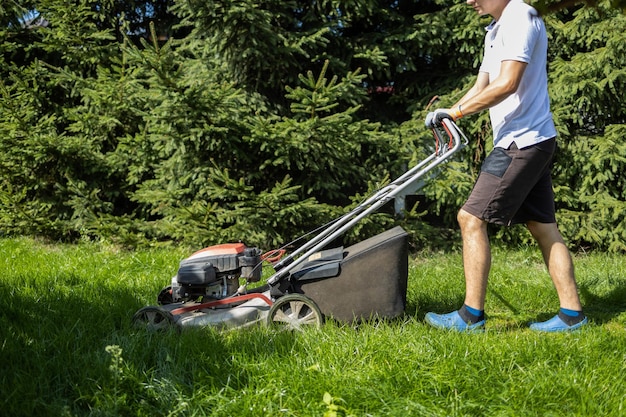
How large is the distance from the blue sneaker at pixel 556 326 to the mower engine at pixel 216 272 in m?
1.52

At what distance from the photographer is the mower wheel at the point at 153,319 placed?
2.93m

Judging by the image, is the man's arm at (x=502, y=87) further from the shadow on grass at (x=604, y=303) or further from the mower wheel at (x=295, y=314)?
the shadow on grass at (x=604, y=303)

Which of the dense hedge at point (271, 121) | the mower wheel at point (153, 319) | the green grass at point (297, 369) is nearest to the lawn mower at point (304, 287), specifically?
the mower wheel at point (153, 319)

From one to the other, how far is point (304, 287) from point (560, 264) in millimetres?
1381

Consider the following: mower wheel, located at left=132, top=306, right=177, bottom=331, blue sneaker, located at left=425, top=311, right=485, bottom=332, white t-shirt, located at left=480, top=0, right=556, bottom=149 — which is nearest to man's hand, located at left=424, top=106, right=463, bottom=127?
white t-shirt, located at left=480, top=0, right=556, bottom=149

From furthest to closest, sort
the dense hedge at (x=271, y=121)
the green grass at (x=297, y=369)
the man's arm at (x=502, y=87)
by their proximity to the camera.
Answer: the dense hedge at (x=271, y=121) < the man's arm at (x=502, y=87) < the green grass at (x=297, y=369)

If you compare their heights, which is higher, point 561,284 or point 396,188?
point 396,188

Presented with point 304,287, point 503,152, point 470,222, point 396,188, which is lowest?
point 304,287

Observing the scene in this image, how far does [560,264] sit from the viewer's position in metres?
3.16

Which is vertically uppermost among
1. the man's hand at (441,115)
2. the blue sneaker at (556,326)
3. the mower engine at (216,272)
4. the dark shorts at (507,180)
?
the man's hand at (441,115)

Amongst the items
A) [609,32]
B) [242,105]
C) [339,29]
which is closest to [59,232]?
[242,105]

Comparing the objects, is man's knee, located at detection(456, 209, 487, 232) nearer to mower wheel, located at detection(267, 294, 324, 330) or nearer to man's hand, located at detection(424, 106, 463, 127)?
man's hand, located at detection(424, 106, 463, 127)

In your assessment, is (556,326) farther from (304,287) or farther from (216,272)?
(216,272)

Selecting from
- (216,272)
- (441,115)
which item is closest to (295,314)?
(216,272)
